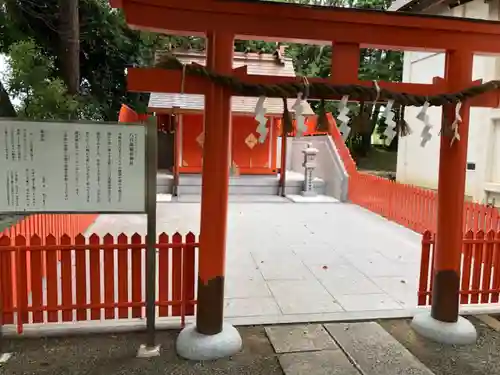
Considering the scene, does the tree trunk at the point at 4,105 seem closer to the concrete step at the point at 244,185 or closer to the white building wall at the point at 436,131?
the concrete step at the point at 244,185

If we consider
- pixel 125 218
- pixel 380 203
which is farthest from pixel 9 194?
pixel 380 203

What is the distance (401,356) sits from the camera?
352cm

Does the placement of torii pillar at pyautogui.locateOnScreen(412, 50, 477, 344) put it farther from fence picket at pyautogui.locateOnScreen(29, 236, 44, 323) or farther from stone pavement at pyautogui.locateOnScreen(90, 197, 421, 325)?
fence picket at pyautogui.locateOnScreen(29, 236, 44, 323)

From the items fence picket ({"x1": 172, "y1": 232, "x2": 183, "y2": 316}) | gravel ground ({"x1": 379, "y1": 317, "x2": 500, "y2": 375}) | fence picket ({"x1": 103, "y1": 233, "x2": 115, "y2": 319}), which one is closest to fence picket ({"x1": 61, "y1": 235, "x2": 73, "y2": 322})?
fence picket ({"x1": 103, "y1": 233, "x2": 115, "y2": 319})

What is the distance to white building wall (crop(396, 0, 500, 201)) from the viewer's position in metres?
9.82

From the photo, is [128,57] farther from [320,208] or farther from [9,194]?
[9,194]

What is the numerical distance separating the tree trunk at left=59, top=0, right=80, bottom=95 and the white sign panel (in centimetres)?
868

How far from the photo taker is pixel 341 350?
3.60 metres

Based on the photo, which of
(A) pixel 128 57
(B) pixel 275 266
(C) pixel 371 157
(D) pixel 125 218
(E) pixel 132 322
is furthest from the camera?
(C) pixel 371 157

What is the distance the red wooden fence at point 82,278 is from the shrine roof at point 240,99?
24.2 feet

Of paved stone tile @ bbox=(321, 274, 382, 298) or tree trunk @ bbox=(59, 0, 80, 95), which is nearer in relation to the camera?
paved stone tile @ bbox=(321, 274, 382, 298)

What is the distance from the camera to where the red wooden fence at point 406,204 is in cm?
654

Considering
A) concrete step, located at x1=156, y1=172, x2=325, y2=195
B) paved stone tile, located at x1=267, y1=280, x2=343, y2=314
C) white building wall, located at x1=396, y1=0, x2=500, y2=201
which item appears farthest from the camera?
concrete step, located at x1=156, y1=172, x2=325, y2=195

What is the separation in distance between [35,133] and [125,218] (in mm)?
6363
